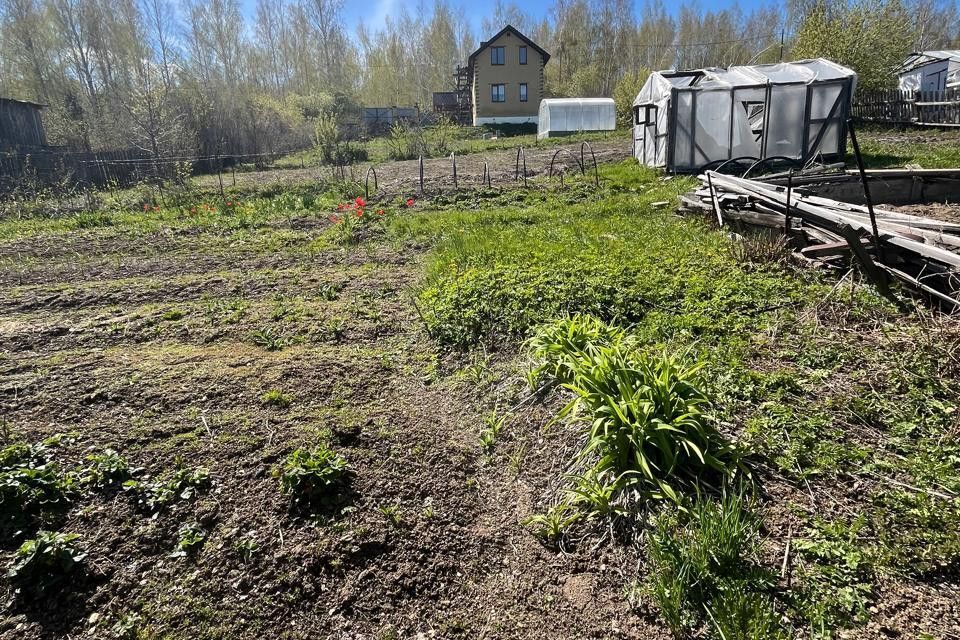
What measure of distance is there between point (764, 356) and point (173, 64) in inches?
1673

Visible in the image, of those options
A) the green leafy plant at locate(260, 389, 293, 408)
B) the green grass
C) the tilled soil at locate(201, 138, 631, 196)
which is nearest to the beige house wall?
the tilled soil at locate(201, 138, 631, 196)

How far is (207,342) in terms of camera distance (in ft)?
15.0

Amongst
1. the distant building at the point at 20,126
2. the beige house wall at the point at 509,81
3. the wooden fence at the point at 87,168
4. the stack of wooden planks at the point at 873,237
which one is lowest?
the stack of wooden planks at the point at 873,237

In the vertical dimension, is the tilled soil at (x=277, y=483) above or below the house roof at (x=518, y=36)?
below

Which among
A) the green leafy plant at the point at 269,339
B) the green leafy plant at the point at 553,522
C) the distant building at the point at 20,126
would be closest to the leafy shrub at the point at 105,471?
the green leafy plant at the point at 269,339

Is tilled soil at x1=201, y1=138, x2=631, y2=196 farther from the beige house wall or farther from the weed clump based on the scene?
the beige house wall

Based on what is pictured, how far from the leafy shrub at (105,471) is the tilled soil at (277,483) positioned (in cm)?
10

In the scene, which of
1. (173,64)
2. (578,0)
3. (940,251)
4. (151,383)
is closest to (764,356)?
(940,251)

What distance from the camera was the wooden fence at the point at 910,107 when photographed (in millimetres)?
17641

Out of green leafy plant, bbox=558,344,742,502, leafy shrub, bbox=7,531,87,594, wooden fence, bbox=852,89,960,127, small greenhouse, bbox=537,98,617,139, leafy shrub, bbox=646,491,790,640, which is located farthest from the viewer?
small greenhouse, bbox=537,98,617,139

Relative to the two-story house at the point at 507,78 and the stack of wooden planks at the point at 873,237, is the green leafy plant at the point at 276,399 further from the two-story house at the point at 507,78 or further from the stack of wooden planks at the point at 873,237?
the two-story house at the point at 507,78

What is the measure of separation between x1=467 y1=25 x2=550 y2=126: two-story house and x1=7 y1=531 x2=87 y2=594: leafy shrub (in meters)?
39.7

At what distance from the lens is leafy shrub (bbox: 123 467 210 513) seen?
2.64 m

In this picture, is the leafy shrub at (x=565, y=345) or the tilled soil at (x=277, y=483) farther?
the leafy shrub at (x=565, y=345)
